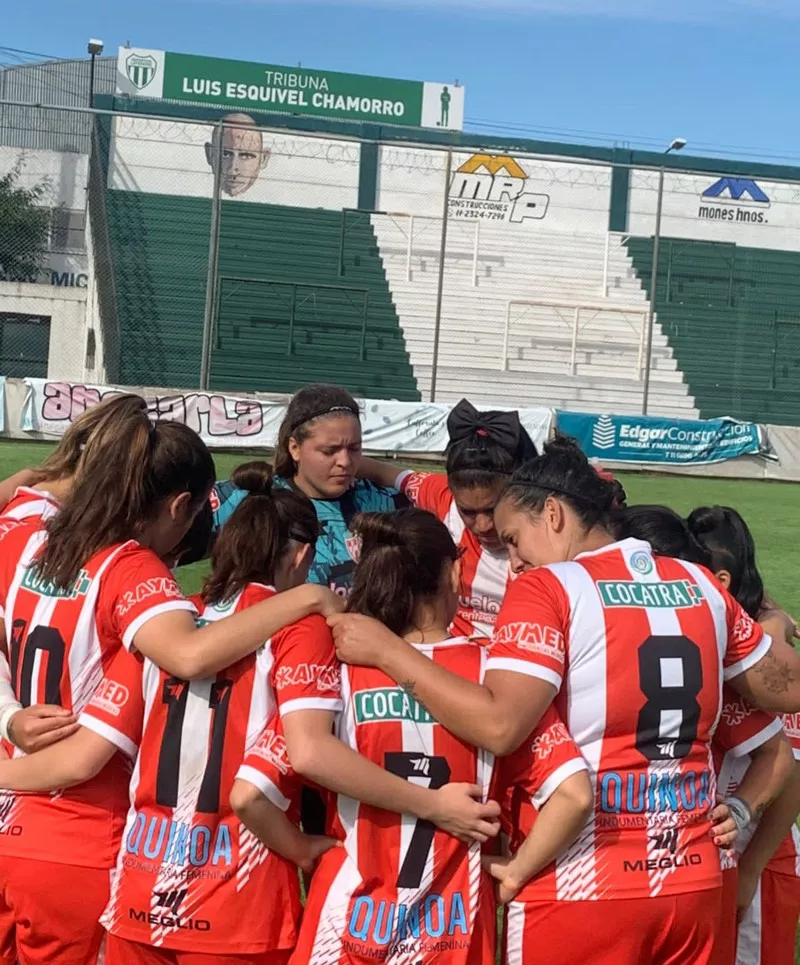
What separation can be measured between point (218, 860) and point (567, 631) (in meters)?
0.96

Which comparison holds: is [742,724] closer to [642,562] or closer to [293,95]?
[642,562]

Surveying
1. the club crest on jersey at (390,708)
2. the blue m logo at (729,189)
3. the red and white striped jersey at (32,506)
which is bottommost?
the club crest on jersey at (390,708)

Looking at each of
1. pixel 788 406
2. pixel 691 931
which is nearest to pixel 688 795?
pixel 691 931

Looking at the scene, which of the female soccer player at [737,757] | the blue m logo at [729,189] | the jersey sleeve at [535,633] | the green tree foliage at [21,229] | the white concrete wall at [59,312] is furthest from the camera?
the blue m logo at [729,189]

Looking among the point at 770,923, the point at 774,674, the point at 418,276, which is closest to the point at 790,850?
the point at 770,923

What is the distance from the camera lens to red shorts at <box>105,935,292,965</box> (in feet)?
8.80

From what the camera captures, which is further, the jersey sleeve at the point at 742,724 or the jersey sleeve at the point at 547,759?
the jersey sleeve at the point at 742,724

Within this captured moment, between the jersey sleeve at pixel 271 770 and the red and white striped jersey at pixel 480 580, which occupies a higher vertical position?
the red and white striped jersey at pixel 480 580

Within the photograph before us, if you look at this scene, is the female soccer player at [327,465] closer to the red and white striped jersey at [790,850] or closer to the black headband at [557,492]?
the black headband at [557,492]

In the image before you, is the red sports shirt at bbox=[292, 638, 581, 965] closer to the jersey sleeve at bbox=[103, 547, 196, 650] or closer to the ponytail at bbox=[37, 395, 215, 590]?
the jersey sleeve at bbox=[103, 547, 196, 650]

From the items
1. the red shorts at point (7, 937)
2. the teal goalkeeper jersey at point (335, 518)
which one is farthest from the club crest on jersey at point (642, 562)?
the red shorts at point (7, 937)

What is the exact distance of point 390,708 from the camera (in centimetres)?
260

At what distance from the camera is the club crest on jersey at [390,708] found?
102 inches

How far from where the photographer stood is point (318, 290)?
2869 centimetres
